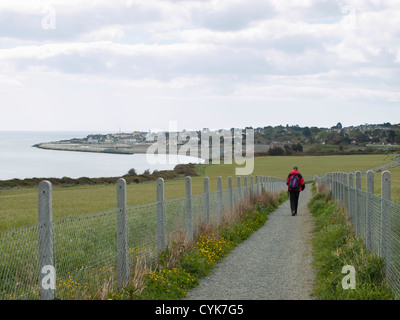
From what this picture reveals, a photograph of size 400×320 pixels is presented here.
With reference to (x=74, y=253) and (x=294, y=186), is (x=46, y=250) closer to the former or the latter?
(x=74, y=253)

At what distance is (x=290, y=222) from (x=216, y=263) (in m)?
9.57

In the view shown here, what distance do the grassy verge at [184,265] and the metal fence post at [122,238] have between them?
0.52 ft

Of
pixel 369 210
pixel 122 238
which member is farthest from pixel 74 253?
pixel 369 210

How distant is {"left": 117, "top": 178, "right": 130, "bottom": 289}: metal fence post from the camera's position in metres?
8.27

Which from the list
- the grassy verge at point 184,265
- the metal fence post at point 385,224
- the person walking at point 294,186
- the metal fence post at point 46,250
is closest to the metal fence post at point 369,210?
the metal fence post at point 385,224

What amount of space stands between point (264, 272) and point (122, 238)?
3.09m

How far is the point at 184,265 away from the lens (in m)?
9.90

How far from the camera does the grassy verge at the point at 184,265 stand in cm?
801

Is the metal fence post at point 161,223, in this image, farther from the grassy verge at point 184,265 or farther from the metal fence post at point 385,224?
the metal fence post at point 385,224

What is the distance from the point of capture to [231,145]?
132625mm
